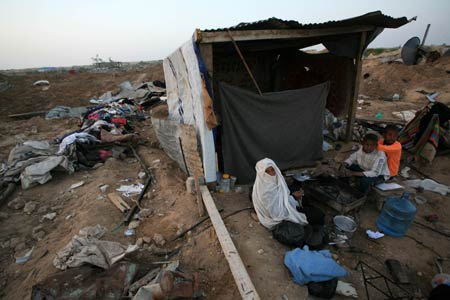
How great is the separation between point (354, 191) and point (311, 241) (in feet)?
4.49

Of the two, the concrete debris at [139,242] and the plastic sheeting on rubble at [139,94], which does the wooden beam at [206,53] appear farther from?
the plastic sheeting on rubble at [139,94]

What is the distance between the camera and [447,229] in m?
3.25

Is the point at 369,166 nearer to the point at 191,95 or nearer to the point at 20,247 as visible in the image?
the point at 191,95

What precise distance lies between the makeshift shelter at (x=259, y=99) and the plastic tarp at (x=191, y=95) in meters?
0.02

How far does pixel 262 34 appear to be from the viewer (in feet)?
11.8

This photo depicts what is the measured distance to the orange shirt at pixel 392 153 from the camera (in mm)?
3609

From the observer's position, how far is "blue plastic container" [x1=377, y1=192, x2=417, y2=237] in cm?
298

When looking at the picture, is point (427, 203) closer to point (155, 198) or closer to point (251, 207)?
point (251, 207)

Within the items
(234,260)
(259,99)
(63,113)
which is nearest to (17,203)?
(234,260)

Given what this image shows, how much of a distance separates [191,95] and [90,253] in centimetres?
289

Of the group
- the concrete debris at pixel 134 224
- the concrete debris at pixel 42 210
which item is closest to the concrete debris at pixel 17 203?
the concrete debris at pixel 42 210

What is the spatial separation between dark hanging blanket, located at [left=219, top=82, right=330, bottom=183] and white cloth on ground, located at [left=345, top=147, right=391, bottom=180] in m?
1.27

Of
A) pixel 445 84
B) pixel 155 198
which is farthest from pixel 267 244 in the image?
pixel 445 84

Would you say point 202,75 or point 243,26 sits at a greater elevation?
point 243,26
